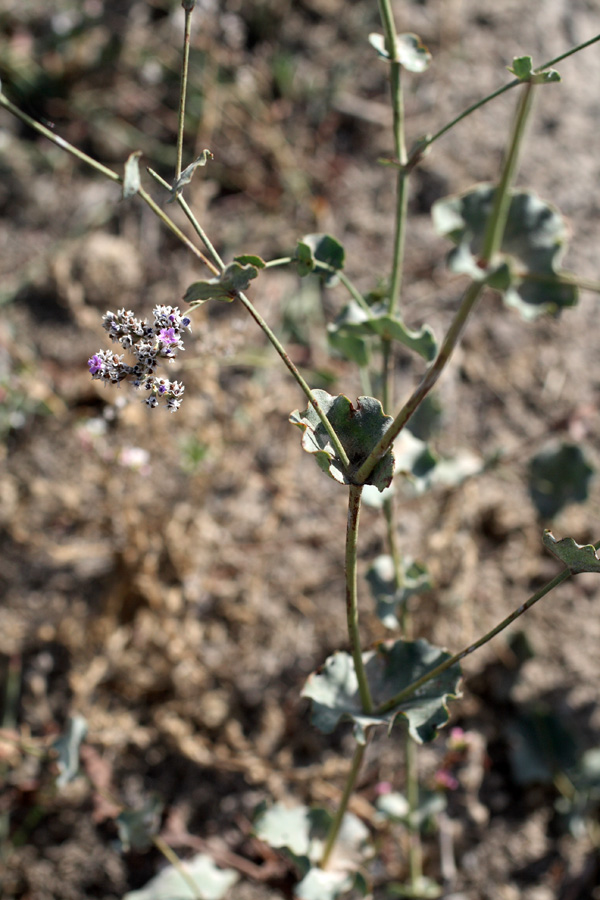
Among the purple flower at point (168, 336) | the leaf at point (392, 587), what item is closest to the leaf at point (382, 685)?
the leaf at point (392, 587)

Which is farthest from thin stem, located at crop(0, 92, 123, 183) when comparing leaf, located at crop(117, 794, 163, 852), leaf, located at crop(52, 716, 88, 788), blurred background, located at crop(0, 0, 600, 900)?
leaf, located at crop(117, 794, 163, 852)

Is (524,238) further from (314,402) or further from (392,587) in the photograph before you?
(392,587)

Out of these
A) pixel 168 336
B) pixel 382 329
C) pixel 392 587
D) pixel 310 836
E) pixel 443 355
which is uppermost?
pixel 382 329

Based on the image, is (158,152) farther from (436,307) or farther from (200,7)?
(436,307)

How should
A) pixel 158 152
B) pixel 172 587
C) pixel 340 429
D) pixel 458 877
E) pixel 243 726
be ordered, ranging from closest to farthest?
pixel 340 429
pixel 458 877
pixel 243 726
pixel 172 587
pixel 158 152

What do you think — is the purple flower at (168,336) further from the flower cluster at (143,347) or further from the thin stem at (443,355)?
the thin stem at (443,355)

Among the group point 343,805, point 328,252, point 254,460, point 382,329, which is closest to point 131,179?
point 328,252

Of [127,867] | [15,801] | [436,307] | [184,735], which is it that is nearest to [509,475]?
[436,307]
